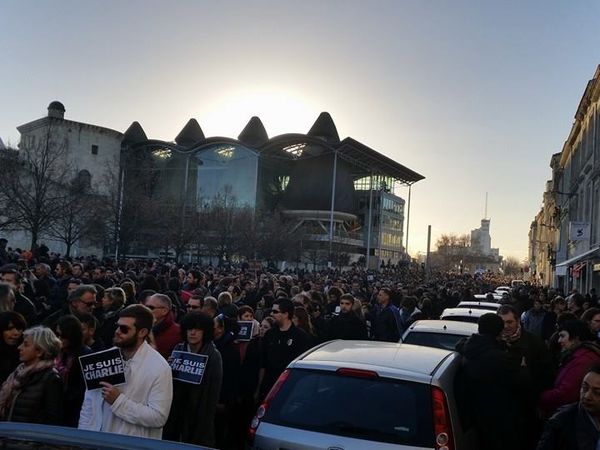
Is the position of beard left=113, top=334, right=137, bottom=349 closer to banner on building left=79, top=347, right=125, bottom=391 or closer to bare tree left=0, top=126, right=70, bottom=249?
banner on building left=79, top=347, right=125, bottom=391

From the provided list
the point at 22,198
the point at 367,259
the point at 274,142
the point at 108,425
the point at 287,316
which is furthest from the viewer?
the point at 367,259

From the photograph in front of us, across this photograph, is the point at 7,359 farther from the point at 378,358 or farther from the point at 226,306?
the point at 226,306

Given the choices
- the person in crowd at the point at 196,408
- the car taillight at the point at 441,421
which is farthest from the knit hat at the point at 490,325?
the person in crowd at the point at 196,408

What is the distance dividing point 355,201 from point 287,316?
95.9 m

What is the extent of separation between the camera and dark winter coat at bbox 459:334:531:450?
5.06 metres

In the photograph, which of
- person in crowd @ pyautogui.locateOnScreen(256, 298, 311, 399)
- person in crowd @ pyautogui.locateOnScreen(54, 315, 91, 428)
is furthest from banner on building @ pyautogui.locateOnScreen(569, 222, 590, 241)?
person in crowd @ pyautogui.locateOnScreen(54, 315, 91, 428)

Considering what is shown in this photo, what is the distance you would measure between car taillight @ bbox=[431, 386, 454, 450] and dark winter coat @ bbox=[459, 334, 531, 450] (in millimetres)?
855

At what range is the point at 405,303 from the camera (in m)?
12.9

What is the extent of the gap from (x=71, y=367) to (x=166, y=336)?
4.57 ft

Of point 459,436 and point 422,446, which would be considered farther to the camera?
point 459,436

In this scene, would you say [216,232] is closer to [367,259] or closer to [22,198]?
[22,198]

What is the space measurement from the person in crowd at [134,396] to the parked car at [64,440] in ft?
4.49

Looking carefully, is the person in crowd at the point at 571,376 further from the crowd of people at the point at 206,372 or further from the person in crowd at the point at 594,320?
the person in crowd at the point at 594,320

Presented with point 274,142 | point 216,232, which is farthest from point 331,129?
point 216,232
